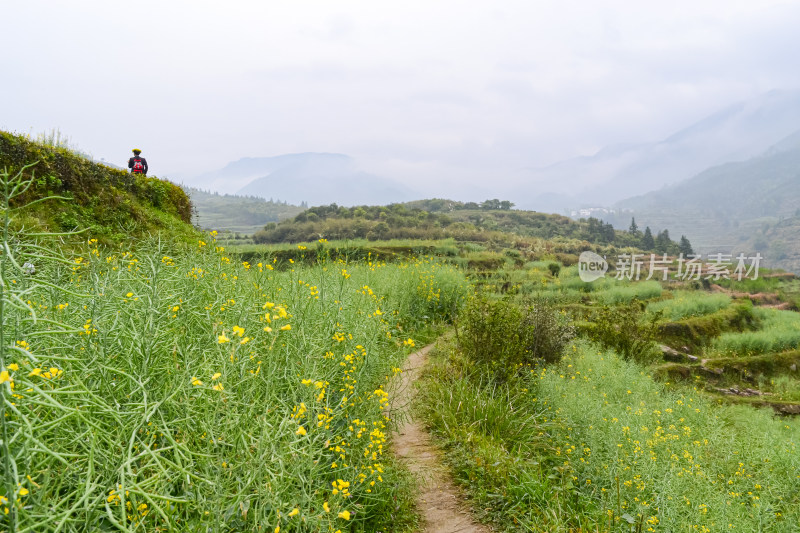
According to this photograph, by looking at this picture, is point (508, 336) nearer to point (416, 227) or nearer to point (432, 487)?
point (432, 487)

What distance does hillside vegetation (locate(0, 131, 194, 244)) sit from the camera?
7906 mm

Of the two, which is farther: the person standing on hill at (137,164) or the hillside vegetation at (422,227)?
the hillside vegetation at (422,227)

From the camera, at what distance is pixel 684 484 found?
3605 millimetres

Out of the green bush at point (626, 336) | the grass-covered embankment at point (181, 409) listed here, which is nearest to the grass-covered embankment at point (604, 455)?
the grass-covered embankment at point (181, 409)

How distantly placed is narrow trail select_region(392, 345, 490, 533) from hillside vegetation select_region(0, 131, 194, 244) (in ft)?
18.5

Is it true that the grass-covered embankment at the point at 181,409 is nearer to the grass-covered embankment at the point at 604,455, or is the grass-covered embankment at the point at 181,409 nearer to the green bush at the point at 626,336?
the grass-covered embankment at the point at 604,455

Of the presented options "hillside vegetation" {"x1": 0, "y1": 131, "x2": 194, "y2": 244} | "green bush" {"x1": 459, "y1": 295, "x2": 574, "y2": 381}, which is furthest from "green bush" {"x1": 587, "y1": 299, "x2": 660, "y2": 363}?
"hillside vegetation" {"x1": 0, "y1": 131, "x2": 194, "y2": 244}

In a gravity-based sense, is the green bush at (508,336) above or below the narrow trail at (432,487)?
above

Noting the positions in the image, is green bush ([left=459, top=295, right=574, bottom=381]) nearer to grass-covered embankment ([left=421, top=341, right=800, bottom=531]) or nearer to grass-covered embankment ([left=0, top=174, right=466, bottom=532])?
grass-covered embankment ([left=421, top=341, right=800, bottom=531])

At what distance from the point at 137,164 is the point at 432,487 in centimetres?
1203

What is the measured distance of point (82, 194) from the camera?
353 inches

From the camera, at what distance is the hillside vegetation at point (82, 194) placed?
A: 25.9 ft

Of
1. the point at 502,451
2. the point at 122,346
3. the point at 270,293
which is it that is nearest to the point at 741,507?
the point at 502,451

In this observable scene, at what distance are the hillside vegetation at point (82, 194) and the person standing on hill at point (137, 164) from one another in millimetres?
378
